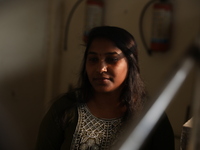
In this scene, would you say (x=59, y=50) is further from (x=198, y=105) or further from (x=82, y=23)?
(x=198, y=105)

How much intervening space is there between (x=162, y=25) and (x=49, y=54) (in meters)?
0.88

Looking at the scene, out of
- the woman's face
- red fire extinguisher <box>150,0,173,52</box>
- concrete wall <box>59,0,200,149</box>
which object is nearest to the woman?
the woman's face

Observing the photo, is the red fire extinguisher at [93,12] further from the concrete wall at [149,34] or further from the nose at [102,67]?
the nose at [102,67]

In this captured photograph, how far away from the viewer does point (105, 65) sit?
934 millimetres

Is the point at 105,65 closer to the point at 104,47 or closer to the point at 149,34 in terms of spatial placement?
the point at 104,47

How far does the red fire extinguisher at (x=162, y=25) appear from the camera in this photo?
1.45m

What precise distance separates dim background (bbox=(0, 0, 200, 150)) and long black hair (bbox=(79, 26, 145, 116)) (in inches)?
12.4

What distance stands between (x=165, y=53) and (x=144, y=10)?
0.98 feet

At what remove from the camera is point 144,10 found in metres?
1.59

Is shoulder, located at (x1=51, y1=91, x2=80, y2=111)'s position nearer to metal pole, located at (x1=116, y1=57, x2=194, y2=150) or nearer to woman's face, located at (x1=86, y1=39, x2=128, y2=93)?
woman's face, located at (x1=86, y1=39, x2=128, y2=93)

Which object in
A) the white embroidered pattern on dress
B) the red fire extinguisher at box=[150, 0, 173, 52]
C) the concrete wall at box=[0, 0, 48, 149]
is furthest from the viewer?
the concrete wall at box=[0, 0, 48, 149]

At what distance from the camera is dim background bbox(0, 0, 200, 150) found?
59.4 inches

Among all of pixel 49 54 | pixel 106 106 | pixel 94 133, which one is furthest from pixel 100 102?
pixel 49 54

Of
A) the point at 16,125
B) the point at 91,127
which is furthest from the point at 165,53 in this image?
the point at 16,125
